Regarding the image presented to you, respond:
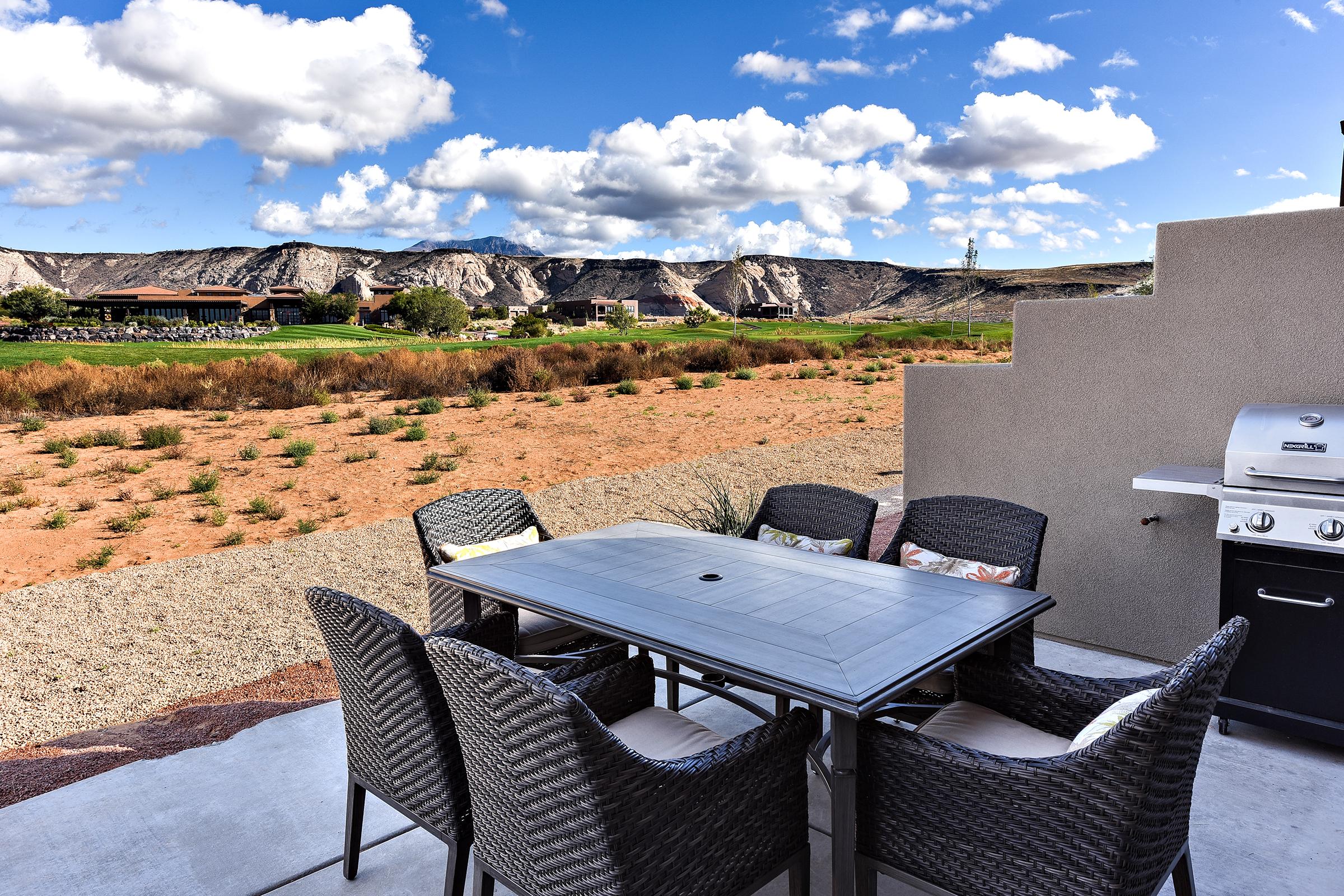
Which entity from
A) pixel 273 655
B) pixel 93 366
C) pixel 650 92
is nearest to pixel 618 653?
pixel 273 655

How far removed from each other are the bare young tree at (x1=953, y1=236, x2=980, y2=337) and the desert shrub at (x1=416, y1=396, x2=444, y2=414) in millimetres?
16976

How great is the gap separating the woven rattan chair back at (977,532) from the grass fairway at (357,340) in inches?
518

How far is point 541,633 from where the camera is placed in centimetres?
290

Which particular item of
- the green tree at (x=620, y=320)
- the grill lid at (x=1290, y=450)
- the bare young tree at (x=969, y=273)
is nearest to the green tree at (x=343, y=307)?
the green tree at (x=620, y=320)

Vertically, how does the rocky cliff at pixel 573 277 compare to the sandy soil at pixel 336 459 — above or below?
above

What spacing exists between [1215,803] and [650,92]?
26.3m

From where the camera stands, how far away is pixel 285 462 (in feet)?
34.3

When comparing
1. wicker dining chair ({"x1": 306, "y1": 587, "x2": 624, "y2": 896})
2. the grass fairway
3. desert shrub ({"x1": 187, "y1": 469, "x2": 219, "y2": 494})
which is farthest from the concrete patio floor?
the grass fairway

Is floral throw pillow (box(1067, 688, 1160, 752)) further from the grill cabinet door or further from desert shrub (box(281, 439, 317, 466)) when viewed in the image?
desert shrub (box(281, 439, 317, 466))

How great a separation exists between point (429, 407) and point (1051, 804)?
13.2 metres

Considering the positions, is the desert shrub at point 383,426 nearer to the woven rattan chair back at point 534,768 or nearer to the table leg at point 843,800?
the woven rattan chair back at point 534,768

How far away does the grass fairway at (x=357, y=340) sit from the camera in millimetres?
Result: 12133

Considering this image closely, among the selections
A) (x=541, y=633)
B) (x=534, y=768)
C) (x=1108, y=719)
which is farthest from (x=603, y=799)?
(x=541, y=633)

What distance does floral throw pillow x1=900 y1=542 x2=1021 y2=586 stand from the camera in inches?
104
